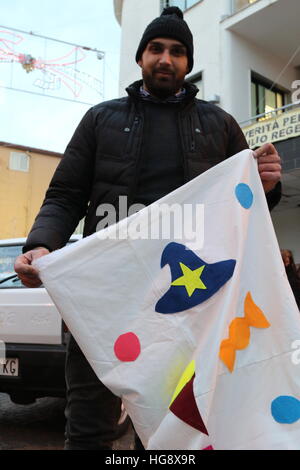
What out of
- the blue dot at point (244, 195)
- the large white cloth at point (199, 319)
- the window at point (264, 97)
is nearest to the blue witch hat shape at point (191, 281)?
the large white cloth at point (199, 319)

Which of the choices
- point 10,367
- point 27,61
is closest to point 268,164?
point 10,367

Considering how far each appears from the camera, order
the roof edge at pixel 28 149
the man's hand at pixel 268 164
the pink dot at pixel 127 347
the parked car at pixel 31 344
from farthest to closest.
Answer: the roof edge at pixel 28 149
the parked car at pixel 31 344
the man's hand at pixel 268 164
the pink dot at pixel 127 347

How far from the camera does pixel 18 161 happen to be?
1004 inches

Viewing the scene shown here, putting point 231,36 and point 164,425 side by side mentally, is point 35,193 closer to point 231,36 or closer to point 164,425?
point 231,36

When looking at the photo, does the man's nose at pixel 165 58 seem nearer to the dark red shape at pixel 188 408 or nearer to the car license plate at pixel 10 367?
the dark red shape at pixel 188 408

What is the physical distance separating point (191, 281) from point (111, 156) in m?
0.59

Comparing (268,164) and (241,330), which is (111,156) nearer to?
(268,164)

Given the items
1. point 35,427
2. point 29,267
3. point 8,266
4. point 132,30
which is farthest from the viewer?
point 132,30

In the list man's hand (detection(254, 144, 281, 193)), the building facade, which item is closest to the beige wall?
the building facade

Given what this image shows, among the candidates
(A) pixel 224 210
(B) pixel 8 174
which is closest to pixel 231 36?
(A) pixel 224 210

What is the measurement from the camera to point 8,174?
992 inches

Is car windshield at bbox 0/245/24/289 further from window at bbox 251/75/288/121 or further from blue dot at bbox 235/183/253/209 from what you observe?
window at bbox 251/75/288/121

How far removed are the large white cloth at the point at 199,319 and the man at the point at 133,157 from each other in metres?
0.17

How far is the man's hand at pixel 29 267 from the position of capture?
160 cm
